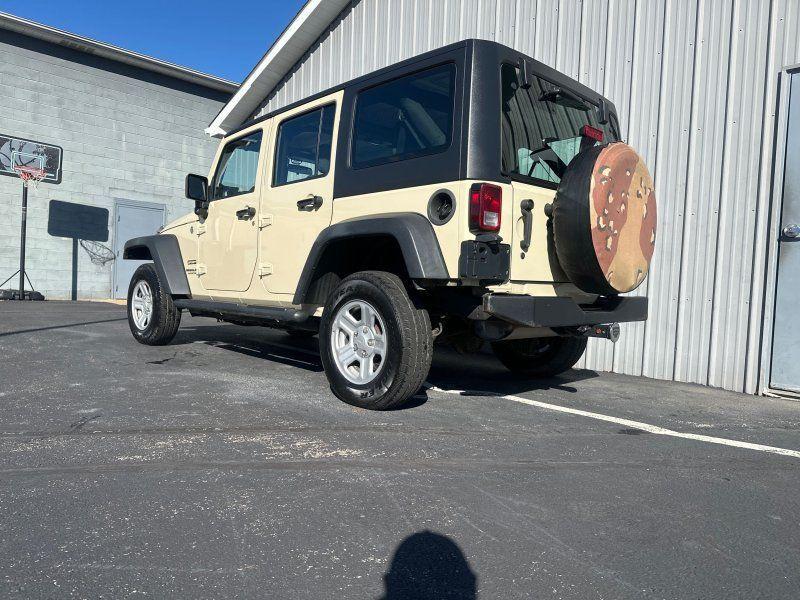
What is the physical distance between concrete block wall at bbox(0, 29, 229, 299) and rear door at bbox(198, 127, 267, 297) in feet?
33.9

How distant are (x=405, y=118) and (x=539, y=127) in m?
0.85

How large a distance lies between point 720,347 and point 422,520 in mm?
4361

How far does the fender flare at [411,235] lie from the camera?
355 cm

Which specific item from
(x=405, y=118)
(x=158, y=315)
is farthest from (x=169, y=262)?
(x=405, y=118)

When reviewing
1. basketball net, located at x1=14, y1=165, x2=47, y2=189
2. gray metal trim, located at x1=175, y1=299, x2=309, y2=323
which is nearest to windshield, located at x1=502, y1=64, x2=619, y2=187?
gray metal trim, located at x1=175, y1=299, x2=309, y2=323

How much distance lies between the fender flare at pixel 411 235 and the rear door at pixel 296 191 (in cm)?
51

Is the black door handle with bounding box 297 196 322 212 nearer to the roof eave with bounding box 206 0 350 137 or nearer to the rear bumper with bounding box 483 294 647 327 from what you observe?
the rear bumper with bounding box 483 294 647 327

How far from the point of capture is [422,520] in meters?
2.32

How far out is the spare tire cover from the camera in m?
3.65

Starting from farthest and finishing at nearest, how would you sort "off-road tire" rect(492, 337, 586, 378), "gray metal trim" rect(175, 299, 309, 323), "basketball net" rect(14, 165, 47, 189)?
"basketball net" rect(14, 165, 47, 189) < "off-road tire" rect(492, 337, 586, 378) < "gray metal trim" rect(175, 299, 309, 323)

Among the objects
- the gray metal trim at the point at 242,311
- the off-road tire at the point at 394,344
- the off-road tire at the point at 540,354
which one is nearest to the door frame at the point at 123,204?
the gray metal trim at the point at 242,311

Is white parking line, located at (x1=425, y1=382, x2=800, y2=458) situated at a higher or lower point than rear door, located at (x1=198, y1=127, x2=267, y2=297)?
lower

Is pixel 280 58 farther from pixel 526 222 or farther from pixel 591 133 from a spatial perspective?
pixel 526 222

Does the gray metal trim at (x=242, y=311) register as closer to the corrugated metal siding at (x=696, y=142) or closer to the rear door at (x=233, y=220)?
the rear door at (x=233, y=220)
